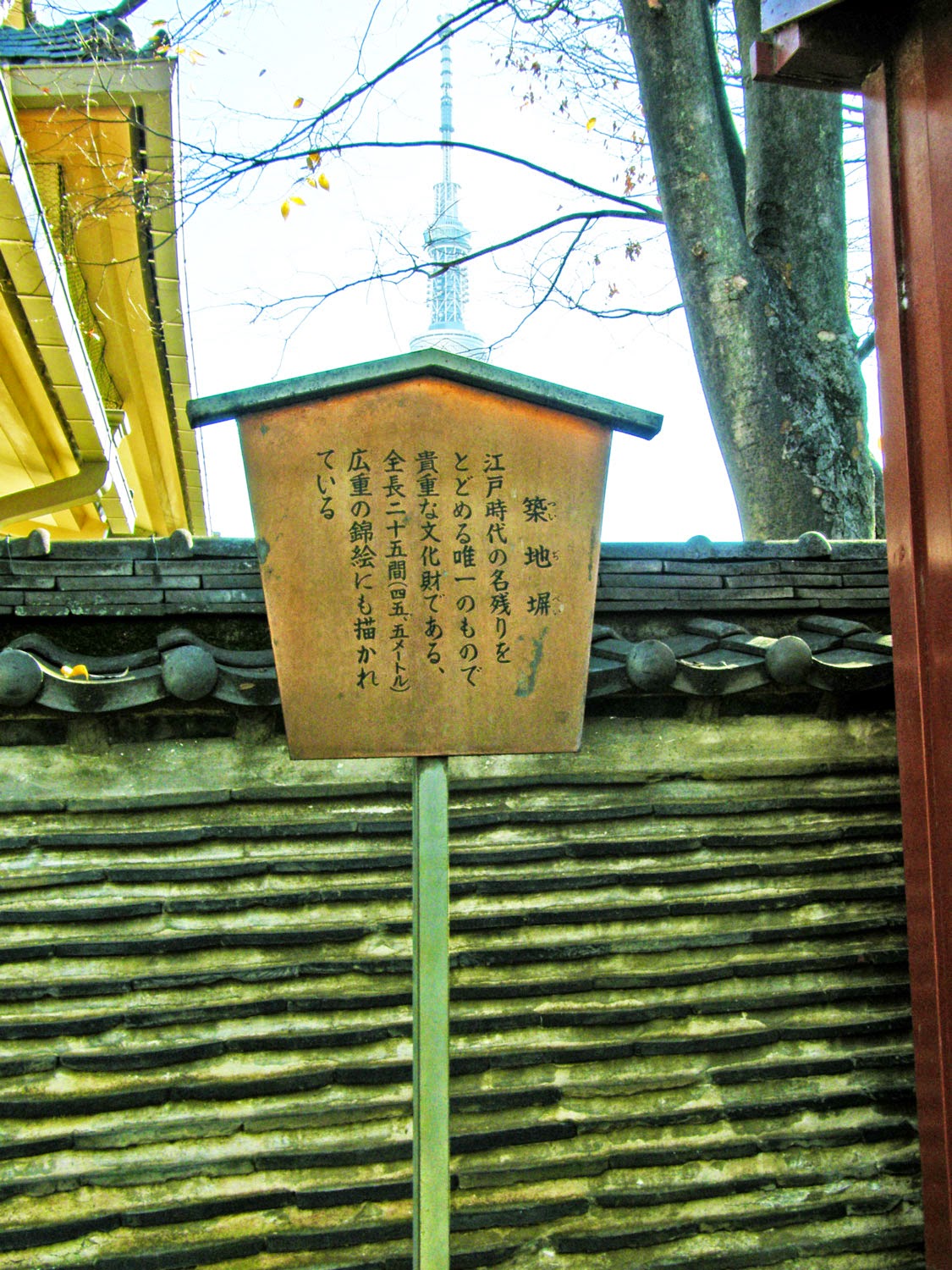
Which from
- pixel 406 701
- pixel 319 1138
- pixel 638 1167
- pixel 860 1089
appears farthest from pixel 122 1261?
pixel 860 1089

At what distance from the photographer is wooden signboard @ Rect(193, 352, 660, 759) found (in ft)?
9.55

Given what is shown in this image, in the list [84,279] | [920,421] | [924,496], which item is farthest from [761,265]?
[924,496]

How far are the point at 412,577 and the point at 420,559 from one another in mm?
50

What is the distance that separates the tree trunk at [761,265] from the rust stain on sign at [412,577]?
4.75 meters

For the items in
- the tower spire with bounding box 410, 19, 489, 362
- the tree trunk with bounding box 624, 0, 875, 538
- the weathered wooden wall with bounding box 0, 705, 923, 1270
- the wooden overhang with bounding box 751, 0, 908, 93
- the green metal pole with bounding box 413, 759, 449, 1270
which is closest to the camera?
the green metal pole with bounding box 413, 759, 449, 1270

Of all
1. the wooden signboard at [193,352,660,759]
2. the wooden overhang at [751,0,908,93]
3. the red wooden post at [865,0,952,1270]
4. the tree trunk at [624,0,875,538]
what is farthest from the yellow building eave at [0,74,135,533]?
the tree trunk at [624,0,875,538]

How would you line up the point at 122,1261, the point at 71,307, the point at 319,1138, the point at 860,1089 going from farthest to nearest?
the point at 71,307
the point at 860,1089
the point at 319,1138
the point at 122,1261

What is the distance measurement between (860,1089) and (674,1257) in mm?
834

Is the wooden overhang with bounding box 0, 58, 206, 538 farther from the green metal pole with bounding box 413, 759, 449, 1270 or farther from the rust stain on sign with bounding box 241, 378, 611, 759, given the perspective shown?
the green metal pole with bounding box 413, 759, 449, 1270

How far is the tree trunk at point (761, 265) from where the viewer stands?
24.5ft

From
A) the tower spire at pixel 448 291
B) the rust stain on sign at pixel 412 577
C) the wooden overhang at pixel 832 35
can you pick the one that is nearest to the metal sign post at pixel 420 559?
the rust stain on sign at pixel 412 577

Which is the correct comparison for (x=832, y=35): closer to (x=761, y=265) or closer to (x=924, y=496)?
(x=924, y=496)

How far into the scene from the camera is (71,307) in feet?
19.7

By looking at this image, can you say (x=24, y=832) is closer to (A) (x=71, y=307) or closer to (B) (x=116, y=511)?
(A) (x=71, y=307)
